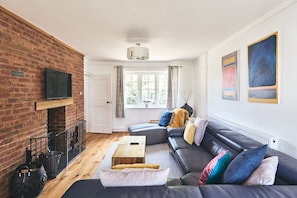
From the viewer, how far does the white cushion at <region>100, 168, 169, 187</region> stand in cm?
130

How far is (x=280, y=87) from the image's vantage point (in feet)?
7.77

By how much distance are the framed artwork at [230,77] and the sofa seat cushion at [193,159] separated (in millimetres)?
1211

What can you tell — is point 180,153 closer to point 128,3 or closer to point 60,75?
point 128,3

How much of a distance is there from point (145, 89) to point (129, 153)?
154 inches

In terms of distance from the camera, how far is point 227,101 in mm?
3895

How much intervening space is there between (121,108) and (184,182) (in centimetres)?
463

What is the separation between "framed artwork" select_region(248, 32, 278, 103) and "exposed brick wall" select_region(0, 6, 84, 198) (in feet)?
10.8

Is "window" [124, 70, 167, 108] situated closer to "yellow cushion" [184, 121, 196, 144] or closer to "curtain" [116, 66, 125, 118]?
"curtain" [116, 66, 125, 118]

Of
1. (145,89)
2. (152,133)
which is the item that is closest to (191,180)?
(152,133)

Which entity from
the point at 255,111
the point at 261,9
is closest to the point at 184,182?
the point at 255,111

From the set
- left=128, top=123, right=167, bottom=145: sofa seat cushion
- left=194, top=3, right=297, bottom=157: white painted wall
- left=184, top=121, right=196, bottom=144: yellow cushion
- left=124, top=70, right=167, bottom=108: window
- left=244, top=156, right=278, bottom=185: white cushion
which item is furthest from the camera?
left=124, top=70, right=167, bottom=108: window

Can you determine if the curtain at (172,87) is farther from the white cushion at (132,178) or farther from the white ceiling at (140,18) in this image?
the white cushion at (132,178)

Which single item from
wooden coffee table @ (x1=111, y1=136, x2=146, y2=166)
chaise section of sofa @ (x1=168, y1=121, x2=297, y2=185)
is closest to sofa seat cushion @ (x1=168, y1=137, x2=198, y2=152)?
chaise section of sofa @ (x1=168, y1=121, x2=297, y2=185)

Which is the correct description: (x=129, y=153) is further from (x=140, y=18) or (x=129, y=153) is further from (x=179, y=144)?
(x=140, y=18)
